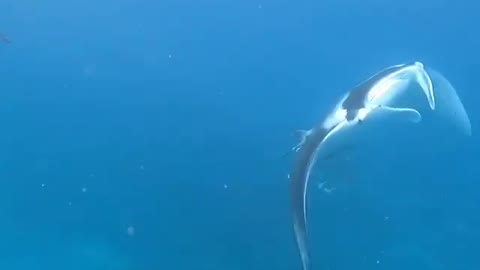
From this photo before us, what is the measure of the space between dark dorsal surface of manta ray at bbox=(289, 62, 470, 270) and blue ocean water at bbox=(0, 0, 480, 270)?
643mm

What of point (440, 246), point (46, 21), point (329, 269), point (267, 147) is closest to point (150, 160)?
point (267, 147)

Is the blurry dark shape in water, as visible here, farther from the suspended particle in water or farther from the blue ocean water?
the suspended particle in water

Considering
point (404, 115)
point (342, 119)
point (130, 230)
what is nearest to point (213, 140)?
point (130, 230)

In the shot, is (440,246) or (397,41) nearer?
(397,41)

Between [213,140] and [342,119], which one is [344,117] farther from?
[213,140]

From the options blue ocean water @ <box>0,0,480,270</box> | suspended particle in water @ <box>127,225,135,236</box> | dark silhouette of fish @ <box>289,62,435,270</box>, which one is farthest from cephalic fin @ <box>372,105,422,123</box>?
suspended particle in water @ <box>127,225,135,236</box>

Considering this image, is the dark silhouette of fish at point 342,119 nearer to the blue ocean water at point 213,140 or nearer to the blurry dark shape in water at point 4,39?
the blue ocean water at point 213,140

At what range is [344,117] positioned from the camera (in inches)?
155

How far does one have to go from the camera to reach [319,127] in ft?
12.9

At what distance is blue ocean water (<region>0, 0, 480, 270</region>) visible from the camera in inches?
189

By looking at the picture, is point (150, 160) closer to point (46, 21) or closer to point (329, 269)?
point (46, 21)

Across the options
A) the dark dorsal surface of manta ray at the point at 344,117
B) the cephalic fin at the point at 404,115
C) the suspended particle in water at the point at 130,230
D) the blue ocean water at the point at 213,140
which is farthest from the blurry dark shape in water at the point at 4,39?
the cephalic fin at the point at 404,115

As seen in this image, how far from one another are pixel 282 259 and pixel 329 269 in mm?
382

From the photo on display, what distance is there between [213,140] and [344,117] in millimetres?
1558
